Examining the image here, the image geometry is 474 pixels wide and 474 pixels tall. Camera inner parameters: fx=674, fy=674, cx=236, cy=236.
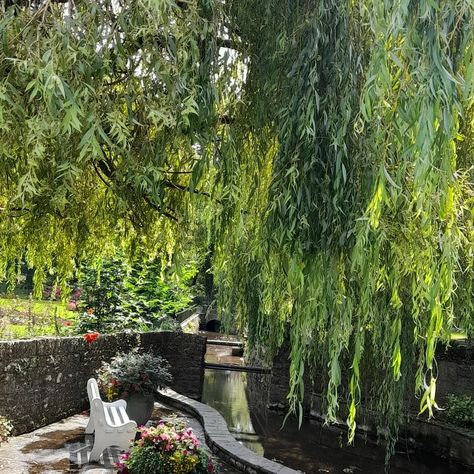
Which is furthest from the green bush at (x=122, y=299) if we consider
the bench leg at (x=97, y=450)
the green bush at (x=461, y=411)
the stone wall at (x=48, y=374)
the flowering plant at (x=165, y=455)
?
the flowering plant at (x=165, y=455)

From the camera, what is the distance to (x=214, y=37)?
12.0 ft

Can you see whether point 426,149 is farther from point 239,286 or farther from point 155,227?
point 239,286

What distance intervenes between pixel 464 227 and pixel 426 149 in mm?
2291

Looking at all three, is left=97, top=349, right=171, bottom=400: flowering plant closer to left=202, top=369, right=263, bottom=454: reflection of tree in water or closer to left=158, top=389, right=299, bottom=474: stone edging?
left=158, top=389, right=299, bottom=474: stone edging

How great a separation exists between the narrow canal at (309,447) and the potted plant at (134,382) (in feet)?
9.69

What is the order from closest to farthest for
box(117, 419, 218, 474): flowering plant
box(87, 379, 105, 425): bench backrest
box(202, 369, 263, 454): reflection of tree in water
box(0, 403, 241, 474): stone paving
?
box(117, 419, 218, 474): flowering plant < box(0, 403, 241, 474): stone paving < box(87, 379, 105, 425): bench backrest < box(202, 369, 263, 454): reflection of tree in water

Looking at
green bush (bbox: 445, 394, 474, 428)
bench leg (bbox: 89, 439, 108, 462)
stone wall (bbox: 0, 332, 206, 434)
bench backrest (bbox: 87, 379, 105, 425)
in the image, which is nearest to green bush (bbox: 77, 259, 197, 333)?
stone wall (bbox: 0, 332, 206, 434)

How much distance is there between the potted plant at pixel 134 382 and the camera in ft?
32.7

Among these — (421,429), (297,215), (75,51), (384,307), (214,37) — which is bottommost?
(421,429)

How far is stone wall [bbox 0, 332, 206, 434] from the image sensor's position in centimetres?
841

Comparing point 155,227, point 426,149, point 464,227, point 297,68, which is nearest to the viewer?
point 426,149

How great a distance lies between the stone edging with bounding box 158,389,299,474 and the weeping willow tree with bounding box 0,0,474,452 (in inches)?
169

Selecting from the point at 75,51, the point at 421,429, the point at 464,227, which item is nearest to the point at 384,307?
the point at 464,227

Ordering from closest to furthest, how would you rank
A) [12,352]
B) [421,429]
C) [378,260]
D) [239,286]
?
[378,260]
[239,286]
[12,352]
[421,429]
